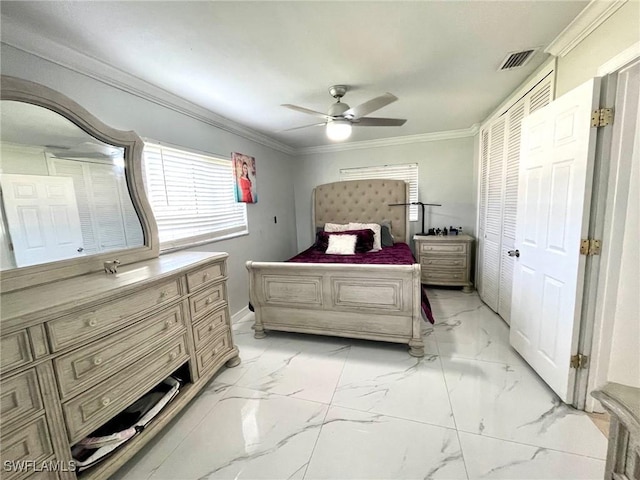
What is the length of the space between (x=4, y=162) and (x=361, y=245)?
312cm

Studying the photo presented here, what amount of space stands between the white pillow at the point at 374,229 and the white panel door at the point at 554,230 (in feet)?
5.80

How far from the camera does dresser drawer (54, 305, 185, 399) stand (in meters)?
1.15

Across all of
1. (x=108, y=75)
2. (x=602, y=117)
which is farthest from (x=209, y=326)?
(x=602, y=117)

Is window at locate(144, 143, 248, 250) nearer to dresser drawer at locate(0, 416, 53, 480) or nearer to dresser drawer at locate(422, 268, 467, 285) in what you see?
dresser drawer at locate(0, 416, 53, 480)

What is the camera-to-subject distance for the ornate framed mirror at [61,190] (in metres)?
1.32

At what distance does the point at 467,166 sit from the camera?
3.98 meters

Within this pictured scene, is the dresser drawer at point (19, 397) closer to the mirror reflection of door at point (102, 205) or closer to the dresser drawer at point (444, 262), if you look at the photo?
the mirror reflection of door at point (102, 205)

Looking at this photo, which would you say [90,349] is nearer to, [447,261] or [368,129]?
[368,129]

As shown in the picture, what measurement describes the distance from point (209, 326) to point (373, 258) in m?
1.90

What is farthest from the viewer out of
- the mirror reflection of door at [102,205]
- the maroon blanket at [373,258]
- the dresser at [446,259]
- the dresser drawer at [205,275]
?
the dresser at [446,259]

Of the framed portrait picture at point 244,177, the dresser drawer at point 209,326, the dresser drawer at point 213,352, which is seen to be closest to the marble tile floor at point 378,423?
the dresser drawer at point 213,352

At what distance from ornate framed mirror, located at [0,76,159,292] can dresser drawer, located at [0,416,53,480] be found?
2.15 feet

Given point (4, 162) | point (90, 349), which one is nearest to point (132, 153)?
point (4, 162)

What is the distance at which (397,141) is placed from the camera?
4160 millimetres
